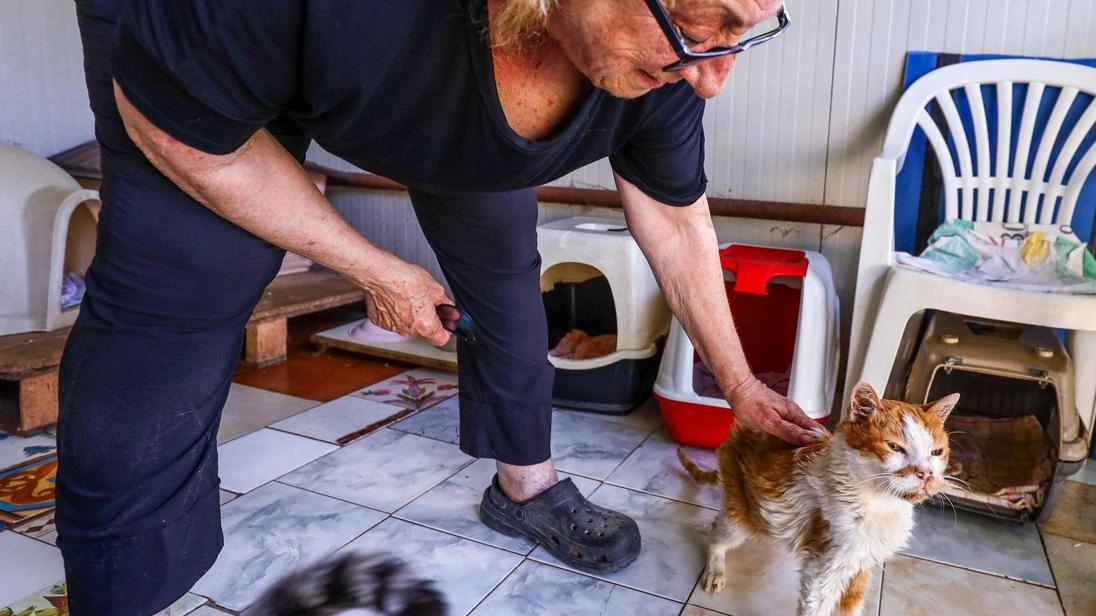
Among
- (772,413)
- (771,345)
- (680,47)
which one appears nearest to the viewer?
(680,47)

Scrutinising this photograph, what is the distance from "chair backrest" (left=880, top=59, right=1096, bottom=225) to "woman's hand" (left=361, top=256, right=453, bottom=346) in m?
1.20

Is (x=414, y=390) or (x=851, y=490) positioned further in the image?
(x=414, y=390)

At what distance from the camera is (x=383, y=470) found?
5.52 feet

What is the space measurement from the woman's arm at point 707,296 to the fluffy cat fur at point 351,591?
577mm

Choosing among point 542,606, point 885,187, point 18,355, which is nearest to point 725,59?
point 542,606

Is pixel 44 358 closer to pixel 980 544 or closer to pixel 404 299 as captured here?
pixel 404 299

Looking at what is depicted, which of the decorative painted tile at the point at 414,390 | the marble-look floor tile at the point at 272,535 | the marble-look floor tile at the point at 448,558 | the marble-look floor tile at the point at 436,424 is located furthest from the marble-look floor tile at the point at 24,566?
the decorative painted tile at the point at 414,390

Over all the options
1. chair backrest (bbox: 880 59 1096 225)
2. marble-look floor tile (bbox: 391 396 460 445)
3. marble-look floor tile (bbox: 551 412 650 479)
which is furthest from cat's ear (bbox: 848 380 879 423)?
marble-look floor tile (bbox: 391 396 460 445)

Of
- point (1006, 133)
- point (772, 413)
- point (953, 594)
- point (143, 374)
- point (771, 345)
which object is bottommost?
point (953, 594)

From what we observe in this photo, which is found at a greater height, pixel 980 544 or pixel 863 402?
pixel 863 402

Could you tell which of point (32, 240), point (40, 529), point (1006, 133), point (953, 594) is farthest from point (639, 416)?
point (32, 240)

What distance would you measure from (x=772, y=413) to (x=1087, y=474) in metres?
1.09

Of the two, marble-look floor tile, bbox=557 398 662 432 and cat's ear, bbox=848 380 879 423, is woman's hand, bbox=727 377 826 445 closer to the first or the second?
cat's ear, bbox=848 380 879 423

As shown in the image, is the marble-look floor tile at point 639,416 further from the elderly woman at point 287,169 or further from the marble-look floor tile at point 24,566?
the marble-look floor tile at point 24,566
